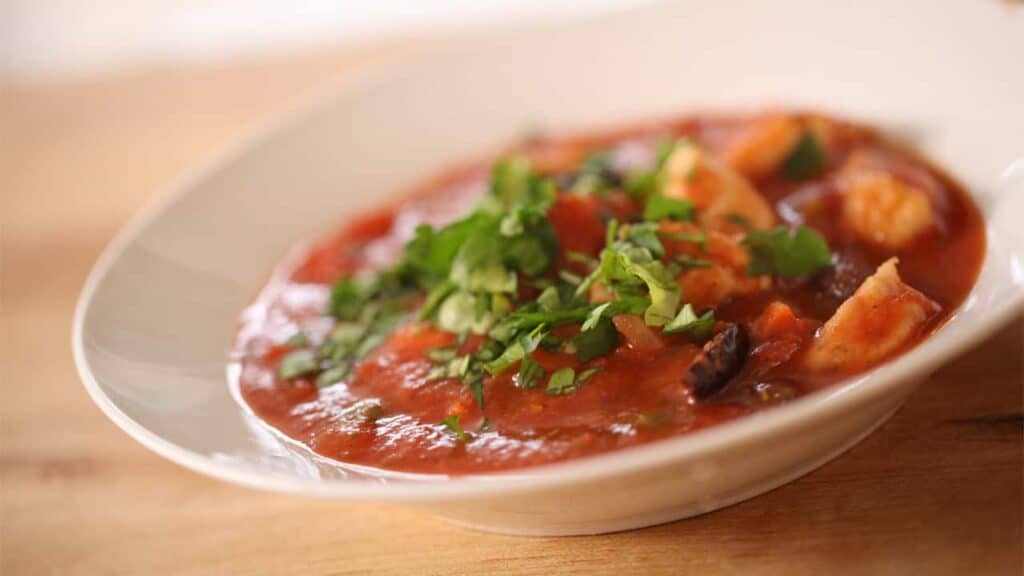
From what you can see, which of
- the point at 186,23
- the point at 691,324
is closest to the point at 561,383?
the point at 691,324

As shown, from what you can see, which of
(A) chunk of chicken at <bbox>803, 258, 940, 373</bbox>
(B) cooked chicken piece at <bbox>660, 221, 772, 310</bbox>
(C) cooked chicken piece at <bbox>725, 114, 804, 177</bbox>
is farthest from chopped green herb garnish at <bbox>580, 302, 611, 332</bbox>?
(C) cooked chicken piece at <bbox>725, 114, 804, 177</bbox>

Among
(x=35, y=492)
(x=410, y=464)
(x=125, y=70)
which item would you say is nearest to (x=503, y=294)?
(x=410, y=464)

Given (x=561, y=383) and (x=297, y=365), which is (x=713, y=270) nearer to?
(x=561, y=383)

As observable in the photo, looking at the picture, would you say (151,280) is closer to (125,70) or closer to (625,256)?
(625,256)

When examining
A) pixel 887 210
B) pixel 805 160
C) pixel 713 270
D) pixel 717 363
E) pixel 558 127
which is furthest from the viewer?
pixel 558 127

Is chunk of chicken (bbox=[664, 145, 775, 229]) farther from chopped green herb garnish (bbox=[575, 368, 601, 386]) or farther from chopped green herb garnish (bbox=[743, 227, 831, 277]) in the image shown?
chopped green herb garnish (bbox=[575, 368, 601, 386])

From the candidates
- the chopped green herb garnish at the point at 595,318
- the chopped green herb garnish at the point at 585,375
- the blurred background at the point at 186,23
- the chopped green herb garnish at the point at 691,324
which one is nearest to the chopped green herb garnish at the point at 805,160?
the chopped green herb garnish at the point at 691,324

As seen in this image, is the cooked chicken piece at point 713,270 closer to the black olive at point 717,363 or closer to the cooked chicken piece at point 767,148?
the black olive at point 717,363
